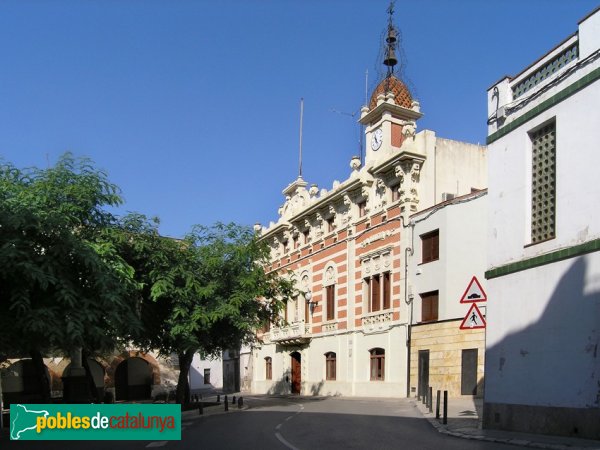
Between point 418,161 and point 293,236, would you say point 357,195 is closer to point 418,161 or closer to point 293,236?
point 418,161

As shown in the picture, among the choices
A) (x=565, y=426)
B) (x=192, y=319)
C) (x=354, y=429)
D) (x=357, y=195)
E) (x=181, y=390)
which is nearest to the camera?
(x=565, y=426)

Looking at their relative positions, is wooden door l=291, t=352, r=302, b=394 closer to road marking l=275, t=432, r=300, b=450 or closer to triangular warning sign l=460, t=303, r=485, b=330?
road marking l=275, t=432, r=300, b=450

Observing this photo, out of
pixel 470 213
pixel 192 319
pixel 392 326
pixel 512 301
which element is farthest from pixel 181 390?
pixel 512 301

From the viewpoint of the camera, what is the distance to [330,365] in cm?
3316

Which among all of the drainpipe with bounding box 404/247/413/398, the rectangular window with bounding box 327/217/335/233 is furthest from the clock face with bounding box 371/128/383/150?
the drainpipe with bounding box 404/247/413/398

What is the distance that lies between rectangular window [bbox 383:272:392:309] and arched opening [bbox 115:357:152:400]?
19444 mm

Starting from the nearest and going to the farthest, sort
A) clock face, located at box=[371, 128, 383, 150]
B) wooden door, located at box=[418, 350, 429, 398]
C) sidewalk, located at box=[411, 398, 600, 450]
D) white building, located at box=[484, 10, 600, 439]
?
sidewalk, located at box=[411, 398, 600, 450]
white building, located at box=[484, 10, 600, 439]
wooden door, located at box=[418, 350, 429, 398]
clock face, located at box=[371, 128, 383, 150]

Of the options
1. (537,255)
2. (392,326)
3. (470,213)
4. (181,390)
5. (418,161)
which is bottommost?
(181,390)

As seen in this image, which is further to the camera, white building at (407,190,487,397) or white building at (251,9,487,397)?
white building at (251,9,487,397)

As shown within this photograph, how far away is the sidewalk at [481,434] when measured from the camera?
33.3 ft

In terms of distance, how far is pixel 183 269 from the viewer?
2066 centimetres

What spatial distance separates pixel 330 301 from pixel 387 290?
5814 millimetres

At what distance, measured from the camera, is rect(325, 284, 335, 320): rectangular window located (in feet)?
110

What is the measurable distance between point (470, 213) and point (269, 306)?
920 centimetres
